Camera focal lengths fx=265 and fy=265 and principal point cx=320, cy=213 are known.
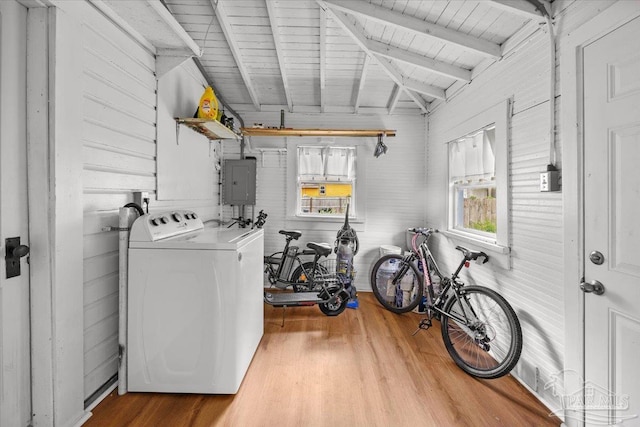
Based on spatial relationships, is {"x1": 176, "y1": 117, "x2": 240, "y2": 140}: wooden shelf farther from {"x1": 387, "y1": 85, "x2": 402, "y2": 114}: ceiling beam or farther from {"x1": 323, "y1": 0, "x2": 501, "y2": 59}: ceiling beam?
{"x1": 387, "y1": 85, "x2": 402, "y2": 114}: ceiling beam

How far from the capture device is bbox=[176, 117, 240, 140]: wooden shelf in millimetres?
2537

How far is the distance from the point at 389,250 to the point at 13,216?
3.37 metres

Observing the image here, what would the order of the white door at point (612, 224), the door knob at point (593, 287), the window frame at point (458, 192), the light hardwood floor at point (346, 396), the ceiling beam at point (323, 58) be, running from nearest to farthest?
the white door at point (612, 224) → the door knob at point (593, 287) → the light hardwood floor at point (346, 396) → the ceiling beam at point (323, 58) → the window frame at point (458, 192)

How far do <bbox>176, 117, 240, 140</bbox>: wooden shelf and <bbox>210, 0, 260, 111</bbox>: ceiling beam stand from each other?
2.10 feet

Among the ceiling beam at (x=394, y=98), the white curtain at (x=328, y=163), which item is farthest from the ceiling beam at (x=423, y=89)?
the white curtain at (x=328, y=163)

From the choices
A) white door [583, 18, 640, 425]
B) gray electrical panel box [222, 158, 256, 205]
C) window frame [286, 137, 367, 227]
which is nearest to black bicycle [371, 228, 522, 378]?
white door [583, 18, 640, 425]

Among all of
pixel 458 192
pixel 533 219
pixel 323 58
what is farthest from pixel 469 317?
pixel 323 58

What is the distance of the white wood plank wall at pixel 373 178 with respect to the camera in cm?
384

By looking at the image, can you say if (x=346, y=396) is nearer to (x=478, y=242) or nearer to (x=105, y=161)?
(x=478, y=242)

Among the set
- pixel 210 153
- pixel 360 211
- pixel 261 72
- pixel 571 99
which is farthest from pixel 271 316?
pixel 571 99

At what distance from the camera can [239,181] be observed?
11.9 ft

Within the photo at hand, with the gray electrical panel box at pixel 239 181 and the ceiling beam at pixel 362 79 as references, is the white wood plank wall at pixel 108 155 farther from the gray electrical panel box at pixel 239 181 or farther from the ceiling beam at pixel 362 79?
the ceiling beam at pixel 362 79

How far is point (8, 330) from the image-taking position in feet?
4.31

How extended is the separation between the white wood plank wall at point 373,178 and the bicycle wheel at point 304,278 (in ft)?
1.52
